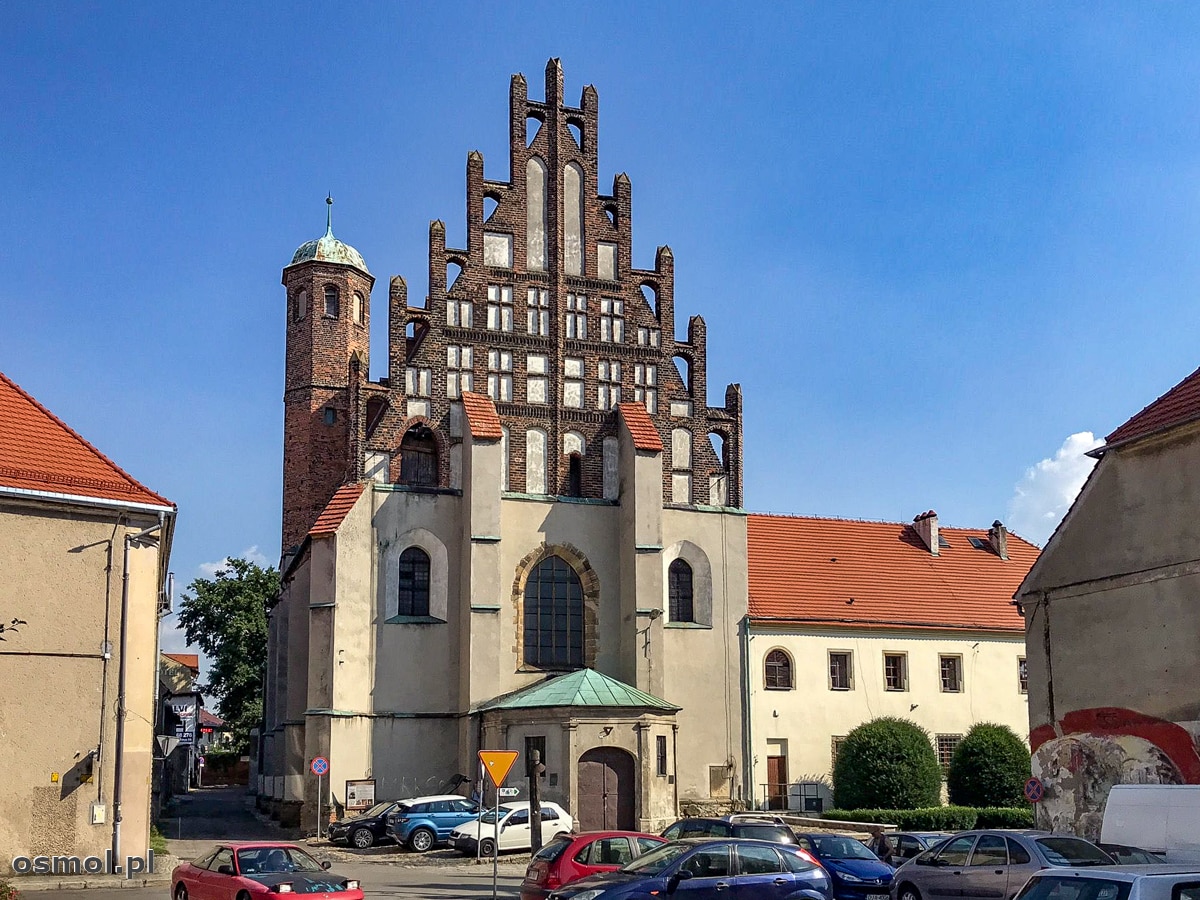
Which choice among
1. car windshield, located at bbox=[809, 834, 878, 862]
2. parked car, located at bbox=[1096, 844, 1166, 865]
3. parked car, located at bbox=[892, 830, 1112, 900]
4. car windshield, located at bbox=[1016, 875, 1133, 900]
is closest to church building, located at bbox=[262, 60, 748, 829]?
car windshield, located at bbox=[809, 834, 878, 862]

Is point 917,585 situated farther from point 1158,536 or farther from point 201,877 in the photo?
point 201,877

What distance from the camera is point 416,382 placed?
41.0m

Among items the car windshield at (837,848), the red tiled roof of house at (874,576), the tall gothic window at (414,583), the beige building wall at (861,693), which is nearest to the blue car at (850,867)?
the car windshield at (837,848)

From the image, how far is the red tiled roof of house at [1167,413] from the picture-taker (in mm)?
25344

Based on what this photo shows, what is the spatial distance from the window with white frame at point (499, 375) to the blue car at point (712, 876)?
963 inches

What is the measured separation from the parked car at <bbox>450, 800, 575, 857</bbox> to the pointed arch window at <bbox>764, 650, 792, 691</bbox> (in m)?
12.0

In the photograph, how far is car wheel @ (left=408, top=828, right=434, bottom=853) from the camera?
110 feet

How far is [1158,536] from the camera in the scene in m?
25.9

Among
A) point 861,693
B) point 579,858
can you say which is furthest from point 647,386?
point 579,858

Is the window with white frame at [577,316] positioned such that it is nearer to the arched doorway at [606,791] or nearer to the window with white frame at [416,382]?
the window with white frame at [416,382]

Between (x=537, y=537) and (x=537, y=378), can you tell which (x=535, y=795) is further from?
(x=537, y=378)

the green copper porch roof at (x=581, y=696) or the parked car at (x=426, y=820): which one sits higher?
the green copper porch roof at (x=581, y=696)

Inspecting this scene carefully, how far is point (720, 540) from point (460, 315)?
10.7 m

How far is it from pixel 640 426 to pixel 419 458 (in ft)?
22.3
